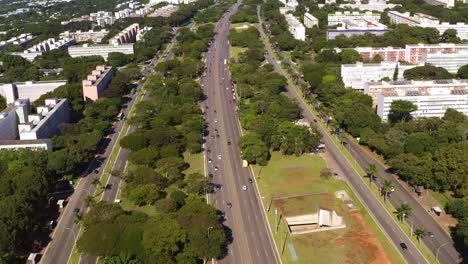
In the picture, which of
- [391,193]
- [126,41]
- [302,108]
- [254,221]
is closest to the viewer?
[254,221]

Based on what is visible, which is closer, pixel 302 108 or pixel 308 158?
pixel 308 158

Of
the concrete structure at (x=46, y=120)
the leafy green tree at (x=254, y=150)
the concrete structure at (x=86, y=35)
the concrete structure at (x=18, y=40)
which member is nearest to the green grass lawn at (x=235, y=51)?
the concrete structure at (x=86, y=35)

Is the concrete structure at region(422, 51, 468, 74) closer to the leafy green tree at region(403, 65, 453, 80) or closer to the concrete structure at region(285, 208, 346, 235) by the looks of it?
the leafy green tree at region(403, 65, 453, 80)

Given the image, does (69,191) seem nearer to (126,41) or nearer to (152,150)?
(152,150)

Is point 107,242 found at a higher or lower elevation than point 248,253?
higher

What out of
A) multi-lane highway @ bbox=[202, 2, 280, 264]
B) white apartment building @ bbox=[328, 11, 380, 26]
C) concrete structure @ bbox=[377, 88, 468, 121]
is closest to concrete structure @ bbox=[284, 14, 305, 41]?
white apartment building @ bbox=[328, 11, 380, 26]

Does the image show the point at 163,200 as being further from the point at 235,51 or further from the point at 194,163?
the point at 235,51

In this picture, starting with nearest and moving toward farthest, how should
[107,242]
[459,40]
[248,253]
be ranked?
[107,242]
[248,253]
[459,40]

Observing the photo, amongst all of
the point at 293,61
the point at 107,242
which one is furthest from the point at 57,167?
the point at 293,61
